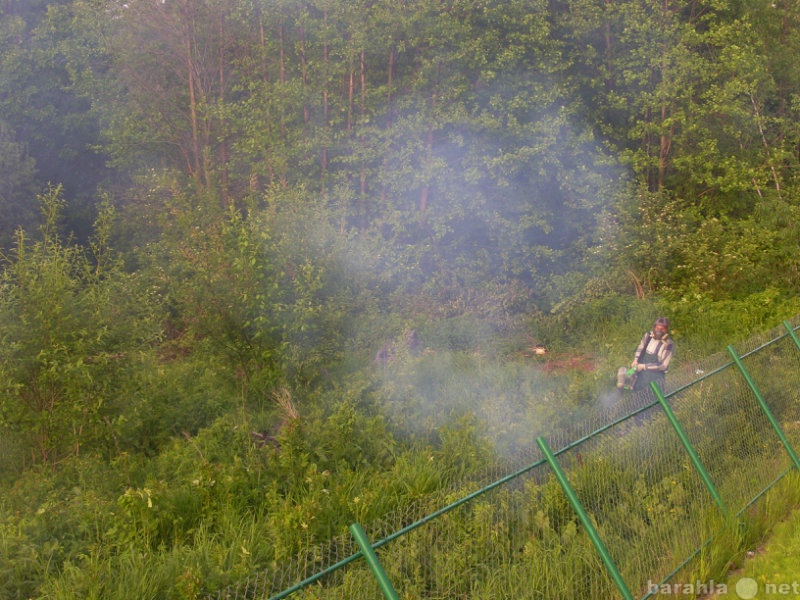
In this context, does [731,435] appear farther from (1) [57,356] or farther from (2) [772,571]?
(1) [57,356]

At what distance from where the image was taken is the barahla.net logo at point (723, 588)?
16.6 feet

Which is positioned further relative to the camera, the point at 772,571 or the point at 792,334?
the point at 792,334

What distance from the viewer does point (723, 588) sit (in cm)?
531

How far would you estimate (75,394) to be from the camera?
980cm

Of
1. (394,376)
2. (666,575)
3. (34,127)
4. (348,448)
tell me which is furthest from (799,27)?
(34,127)

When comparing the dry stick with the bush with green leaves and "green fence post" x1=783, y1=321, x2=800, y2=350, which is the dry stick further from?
the bush with green leaves

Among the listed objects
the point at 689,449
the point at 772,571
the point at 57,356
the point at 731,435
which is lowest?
the point at 772,571

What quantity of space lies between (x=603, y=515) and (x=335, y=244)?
9244 mm

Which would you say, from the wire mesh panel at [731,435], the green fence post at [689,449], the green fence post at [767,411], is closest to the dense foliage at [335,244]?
the green fence post at [689,449]

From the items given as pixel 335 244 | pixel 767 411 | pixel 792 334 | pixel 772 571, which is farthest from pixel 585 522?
pixel 335 244

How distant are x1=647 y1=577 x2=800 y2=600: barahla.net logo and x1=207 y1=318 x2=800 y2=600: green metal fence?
0.8 inches

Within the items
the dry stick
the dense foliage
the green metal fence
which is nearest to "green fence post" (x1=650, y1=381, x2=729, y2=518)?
the green metal fence

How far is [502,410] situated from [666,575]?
4.77m

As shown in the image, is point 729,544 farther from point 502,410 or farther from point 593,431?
point 502,410
